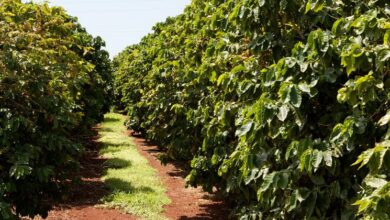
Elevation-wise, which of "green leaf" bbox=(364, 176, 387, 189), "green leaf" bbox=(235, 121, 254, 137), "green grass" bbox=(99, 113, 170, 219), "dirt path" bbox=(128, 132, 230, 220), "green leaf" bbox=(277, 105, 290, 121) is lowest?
"dirt path" bbox=(128, 132, 230, 220)

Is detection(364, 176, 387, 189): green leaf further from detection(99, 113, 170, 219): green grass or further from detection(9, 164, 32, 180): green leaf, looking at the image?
detection(99, 113, 170, 219): green grass

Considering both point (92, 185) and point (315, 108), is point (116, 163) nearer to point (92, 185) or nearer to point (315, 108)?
point (92, 185)

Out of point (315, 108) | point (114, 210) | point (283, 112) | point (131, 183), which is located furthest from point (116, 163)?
point (283, 112)

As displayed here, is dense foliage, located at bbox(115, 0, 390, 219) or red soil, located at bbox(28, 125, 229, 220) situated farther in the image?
red soil, located at bbox(28, 125, 229, 220)

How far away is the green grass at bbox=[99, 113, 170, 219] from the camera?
1285cm

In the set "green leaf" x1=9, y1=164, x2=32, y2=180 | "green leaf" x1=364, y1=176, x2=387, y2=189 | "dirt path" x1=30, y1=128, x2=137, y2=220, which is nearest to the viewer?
"green leaf" x1=364, y1=176, x2=387, y2=189

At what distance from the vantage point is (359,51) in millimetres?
4125

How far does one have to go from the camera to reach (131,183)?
1606 cm

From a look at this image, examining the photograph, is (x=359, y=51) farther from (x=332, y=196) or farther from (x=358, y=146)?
(x=332, y=196)

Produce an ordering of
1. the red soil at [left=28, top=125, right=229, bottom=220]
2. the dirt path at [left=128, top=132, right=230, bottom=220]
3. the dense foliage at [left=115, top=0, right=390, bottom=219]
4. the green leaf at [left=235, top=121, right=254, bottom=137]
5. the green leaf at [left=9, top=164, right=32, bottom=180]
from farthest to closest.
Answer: the dirt path at [left=128, top=132, right=230, bottom=220] < the red soil at [left=28, top=125, right=229, bottom=220] < the green leaf at [left=9, top=164, right=32, bottom=180] < the green leaf at [left=235, top=121, right=254, bottom=137] < the dense foliage at [left=115, top=0, right=390, bottom=219]

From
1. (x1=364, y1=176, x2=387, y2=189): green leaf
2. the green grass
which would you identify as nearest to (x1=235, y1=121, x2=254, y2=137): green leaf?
(x1=364, y1=176, x2=387, y2=189): green leaf

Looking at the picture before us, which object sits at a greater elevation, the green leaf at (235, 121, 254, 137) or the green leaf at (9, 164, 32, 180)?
the green leaf at (235, 121, 254, 137)

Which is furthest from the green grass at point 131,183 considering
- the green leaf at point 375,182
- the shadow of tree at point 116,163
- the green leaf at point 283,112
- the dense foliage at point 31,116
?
the green leaf at point 375,182

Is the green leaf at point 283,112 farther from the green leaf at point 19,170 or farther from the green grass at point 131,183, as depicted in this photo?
the green grass at point 131,183
